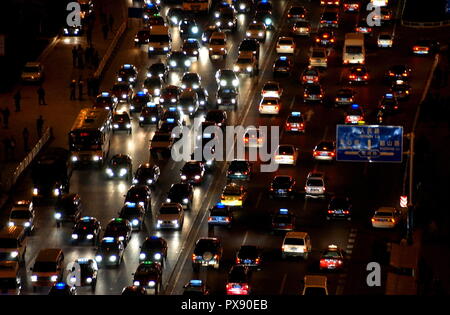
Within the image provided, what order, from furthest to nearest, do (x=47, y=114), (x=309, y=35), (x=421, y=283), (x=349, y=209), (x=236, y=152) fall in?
(x=309, y=35) < (x=47, y=114) < (x=236, y=152) < (x=349, y=209) < (x=421, y=283)

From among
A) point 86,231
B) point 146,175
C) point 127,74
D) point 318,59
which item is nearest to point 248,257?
point 86,231

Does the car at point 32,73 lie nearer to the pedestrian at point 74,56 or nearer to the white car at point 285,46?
the pedestrian at point 74,56

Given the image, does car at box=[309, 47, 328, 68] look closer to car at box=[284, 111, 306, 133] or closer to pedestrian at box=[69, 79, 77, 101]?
car at box=[284, 111, 306, 133]

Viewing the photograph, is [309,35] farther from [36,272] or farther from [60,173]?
[36,272]

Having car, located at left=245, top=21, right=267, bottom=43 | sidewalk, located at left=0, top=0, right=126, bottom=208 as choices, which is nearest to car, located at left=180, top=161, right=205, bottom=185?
sidewalk, located at left=0, top=0, right=126, bottom=208

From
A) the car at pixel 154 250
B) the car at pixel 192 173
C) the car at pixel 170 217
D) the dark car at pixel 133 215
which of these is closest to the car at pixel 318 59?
the car at pixel 192 173

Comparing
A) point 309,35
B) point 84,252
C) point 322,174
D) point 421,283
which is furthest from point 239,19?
point 421,283
